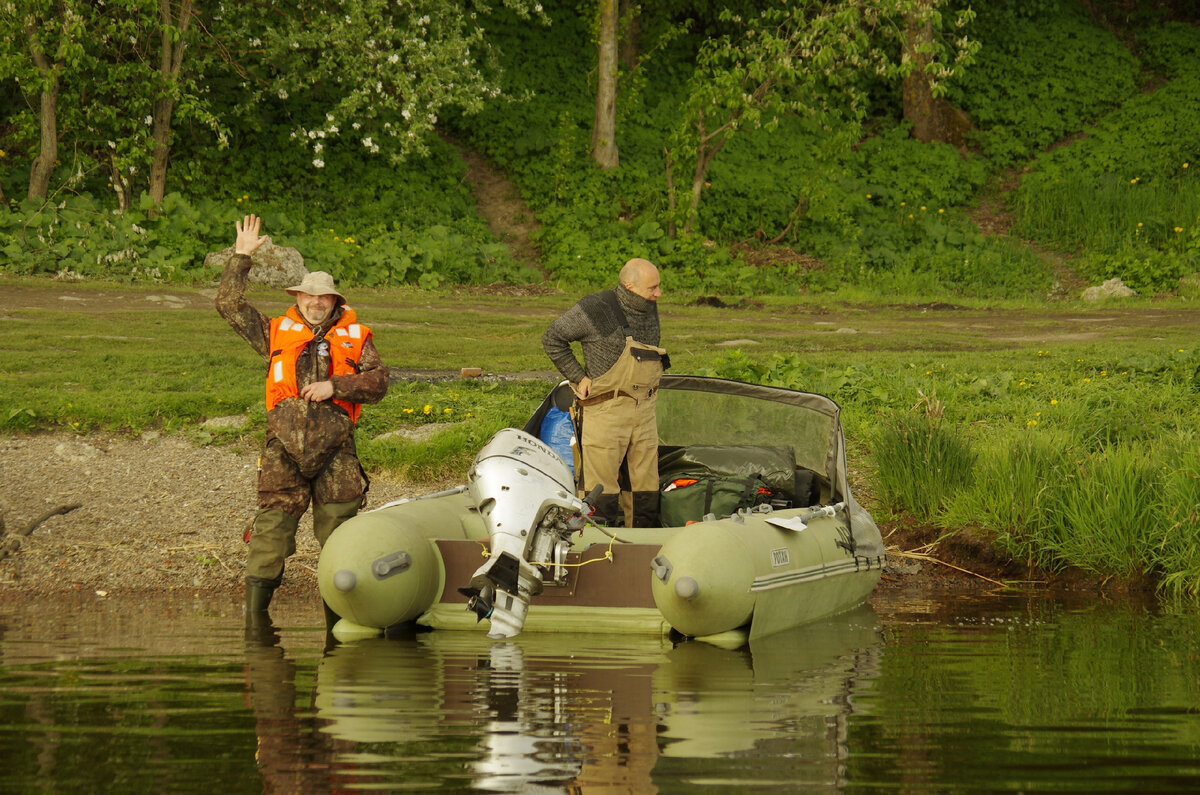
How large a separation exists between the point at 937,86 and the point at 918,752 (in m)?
17.9

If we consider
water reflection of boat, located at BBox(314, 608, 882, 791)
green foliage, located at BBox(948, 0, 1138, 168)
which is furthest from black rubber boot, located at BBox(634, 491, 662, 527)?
green foliage, located at BBox(948, 0, 1138, 168)

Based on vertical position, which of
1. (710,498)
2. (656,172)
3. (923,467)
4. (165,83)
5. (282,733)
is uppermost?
(165,83)

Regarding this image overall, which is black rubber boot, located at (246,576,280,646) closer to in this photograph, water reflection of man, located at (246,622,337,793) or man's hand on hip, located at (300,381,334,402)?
water reflection of man, located at (246,622,337,793)

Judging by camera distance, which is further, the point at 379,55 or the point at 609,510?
the point at 379,55

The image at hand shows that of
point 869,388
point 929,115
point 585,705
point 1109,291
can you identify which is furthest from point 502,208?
point 585,705

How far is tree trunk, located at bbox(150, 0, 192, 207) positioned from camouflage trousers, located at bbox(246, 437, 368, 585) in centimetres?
1336

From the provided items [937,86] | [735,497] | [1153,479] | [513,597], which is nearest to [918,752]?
[513,597]

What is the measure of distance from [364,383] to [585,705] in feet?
7.71

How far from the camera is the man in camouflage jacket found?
289 inches

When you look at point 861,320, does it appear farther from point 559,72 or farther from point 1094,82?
point 1094,82

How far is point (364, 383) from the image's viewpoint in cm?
736

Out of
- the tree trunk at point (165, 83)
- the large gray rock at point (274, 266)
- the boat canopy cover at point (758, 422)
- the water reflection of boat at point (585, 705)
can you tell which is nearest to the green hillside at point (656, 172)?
the tree trunk at point (165, 83)

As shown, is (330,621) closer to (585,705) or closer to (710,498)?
(585,705)

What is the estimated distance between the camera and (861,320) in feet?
64.3
